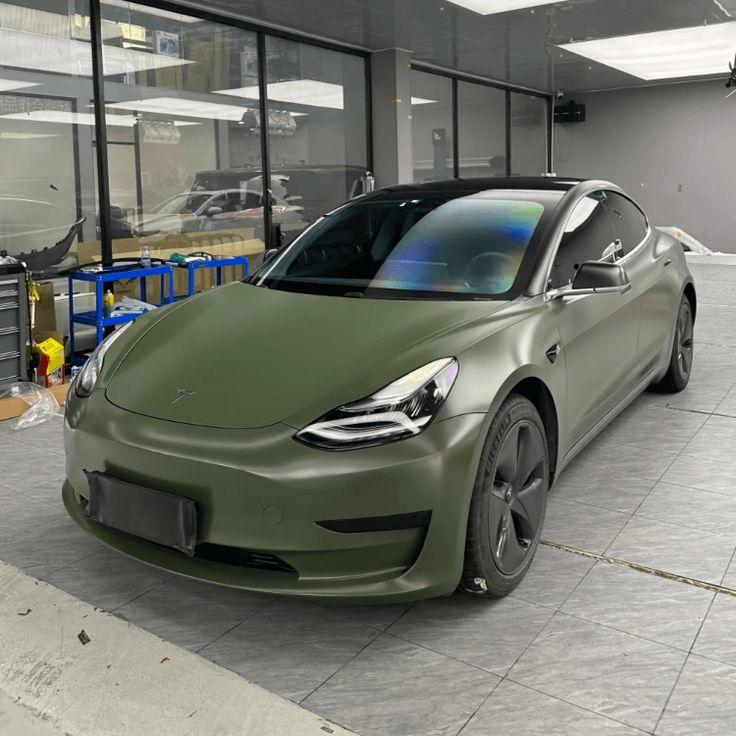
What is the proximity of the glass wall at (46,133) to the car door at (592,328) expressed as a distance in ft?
13.8

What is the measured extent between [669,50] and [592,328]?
9.20 metres

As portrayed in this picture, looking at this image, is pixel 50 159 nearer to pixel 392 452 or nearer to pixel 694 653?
pixel 392 452

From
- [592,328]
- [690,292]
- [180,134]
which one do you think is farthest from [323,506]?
[180,134]

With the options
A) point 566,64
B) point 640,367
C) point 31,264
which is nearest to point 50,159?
point 31,264

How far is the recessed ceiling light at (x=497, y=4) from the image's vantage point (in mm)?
7461

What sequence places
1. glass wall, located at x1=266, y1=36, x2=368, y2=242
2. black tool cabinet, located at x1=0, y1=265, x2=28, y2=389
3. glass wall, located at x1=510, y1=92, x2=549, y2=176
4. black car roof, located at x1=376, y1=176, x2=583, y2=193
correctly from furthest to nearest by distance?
glass wall, located at x1=510, y1=92, x2=549, y2=176, glass wall, located at x1=266, y1=36, x2=368, y2=242, black tool cabinet, located at x1=0, y1=265, x2=28, y2=389, black car roof, located at x1=376, y1=176, x2=583, y2=193

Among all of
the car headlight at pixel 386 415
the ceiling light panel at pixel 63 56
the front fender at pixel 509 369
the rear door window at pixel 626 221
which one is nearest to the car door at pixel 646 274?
the rear door window at pixel 626 221

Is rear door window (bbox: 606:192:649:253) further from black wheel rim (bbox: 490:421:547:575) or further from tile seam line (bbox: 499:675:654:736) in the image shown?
tile seam line (bbox: 499:675:654:736)

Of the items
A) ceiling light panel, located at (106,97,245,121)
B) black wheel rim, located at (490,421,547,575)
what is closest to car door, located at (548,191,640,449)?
black wheel rim, located at (490,421,547,575)

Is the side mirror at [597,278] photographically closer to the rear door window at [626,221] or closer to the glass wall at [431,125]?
the rear door window at [626,221]

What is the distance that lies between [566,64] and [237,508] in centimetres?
1100

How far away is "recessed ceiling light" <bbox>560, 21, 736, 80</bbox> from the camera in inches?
377

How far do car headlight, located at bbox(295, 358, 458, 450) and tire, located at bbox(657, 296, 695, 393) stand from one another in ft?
8.60

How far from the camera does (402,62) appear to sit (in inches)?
370
